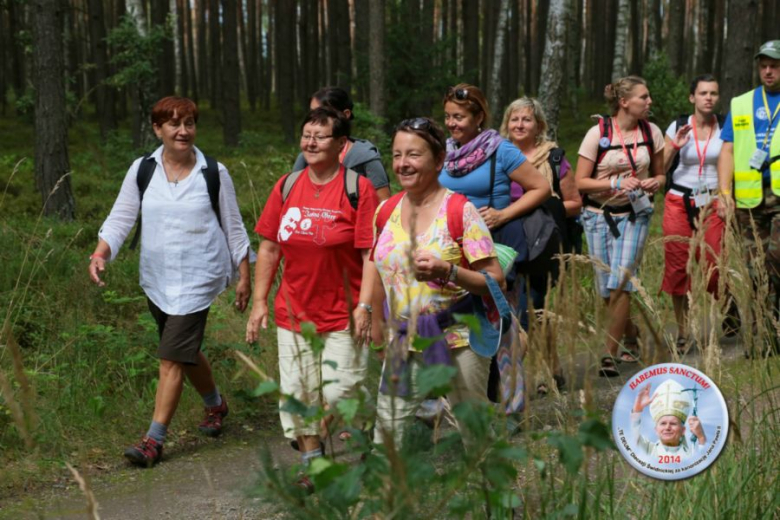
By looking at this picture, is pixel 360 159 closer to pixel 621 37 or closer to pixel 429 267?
pixel 429 267

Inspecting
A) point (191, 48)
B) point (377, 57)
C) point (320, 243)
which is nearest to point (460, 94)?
point (320, 243)

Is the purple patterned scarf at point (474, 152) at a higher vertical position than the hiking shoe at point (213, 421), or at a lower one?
higher

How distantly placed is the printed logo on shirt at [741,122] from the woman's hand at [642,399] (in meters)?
5.13

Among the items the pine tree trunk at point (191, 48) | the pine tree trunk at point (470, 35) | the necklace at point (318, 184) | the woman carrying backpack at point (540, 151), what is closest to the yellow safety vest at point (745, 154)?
the woman carrying backpack at point (540, 151)

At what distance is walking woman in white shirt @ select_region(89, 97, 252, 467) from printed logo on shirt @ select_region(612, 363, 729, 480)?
3555mm

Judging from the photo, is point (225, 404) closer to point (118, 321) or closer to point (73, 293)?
point (118, 321)

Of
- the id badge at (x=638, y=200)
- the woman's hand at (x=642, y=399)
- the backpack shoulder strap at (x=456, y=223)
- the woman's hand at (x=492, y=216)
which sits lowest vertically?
the id badge at (x=638, y=200)

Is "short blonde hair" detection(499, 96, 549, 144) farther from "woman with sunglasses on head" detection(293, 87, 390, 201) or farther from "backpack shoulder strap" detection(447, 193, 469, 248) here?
"backpack shoulder strap" detection(447, 193, 469, 248)

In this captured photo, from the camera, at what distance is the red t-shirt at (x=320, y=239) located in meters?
4.79

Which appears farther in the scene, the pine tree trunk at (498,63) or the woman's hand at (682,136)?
the pine tree trunk at (498,63)

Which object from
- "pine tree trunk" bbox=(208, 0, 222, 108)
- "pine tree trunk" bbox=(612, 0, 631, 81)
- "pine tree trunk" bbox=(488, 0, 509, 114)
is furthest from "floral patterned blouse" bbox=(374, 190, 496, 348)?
"pine tree trunk" bbox=(208, 0, 222, 108)

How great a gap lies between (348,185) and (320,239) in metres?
0.30

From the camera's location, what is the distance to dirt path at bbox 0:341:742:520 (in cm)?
449

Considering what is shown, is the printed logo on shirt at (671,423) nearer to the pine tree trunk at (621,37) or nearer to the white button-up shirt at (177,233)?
the white button-up shirt at (177,233)
